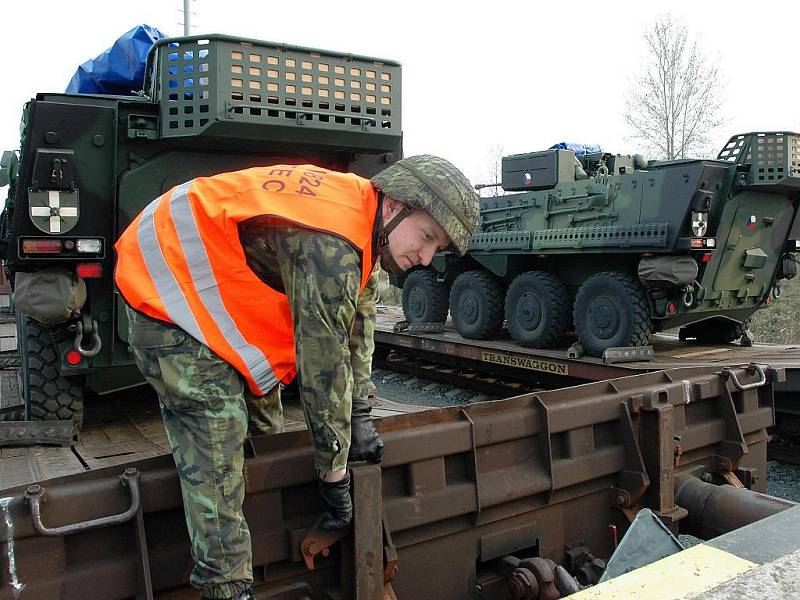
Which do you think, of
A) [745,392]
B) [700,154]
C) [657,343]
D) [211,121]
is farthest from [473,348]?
[700,154]

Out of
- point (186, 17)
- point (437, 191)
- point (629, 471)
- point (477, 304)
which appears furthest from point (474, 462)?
point (186, 17)

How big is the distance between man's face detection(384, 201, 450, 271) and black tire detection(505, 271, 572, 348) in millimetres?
6280

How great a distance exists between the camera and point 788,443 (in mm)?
6656

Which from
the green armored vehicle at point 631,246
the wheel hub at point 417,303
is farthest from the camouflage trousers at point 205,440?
the wheel hub at point 417,303

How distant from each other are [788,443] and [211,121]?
225 inches

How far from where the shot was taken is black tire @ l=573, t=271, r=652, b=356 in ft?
24.8

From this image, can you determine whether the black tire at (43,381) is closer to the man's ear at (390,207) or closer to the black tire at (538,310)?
the man's ear at (390,207)

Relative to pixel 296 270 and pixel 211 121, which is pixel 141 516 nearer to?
pixel 296 270

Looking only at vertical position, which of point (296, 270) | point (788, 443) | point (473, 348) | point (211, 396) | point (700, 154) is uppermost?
point (700, 154)

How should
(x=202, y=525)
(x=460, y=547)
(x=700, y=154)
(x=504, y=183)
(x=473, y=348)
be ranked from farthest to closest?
(x=700, y=154) < (x=504, y=183) < (x=473, y=348) < (x=460, y=547) < (x=202, y=525)

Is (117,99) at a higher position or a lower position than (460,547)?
higher

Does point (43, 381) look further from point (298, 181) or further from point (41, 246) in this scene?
point (298, 181)

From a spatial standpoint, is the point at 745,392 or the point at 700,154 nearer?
the point at 745,392

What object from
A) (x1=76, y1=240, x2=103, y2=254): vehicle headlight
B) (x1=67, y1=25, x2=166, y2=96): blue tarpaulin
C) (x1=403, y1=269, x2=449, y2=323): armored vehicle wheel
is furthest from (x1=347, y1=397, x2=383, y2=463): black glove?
(x1=403, y1=269, x2=449, y2=323): armored vehicle wheel
